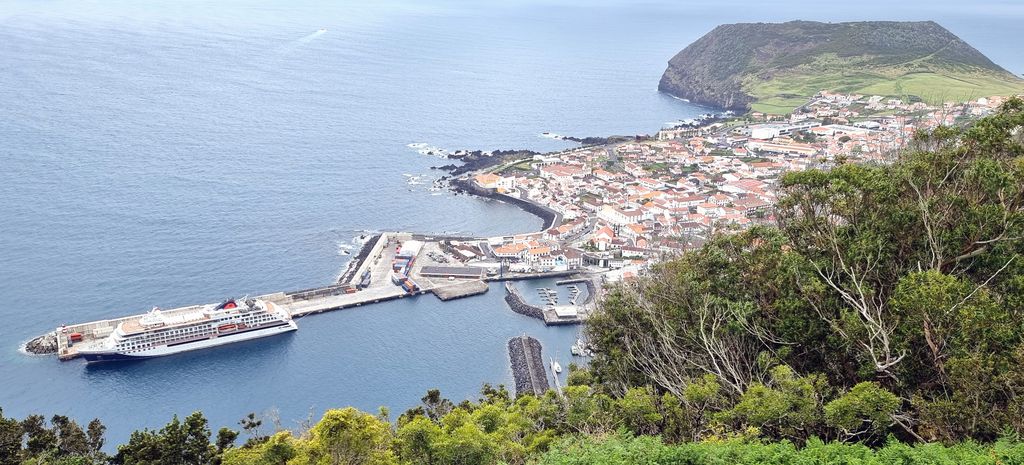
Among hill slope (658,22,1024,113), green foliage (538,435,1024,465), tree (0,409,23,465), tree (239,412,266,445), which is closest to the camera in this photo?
green foliage (538,435,1024,465)

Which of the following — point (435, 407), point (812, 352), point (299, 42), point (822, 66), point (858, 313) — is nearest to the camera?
point (858, 313)

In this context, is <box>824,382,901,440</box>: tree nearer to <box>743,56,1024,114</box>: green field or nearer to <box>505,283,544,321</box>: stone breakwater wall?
<box>505,283,544,321</box>: stone breakwater wall

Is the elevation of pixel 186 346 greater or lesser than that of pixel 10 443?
lesser

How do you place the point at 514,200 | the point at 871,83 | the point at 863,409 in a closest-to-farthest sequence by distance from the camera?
the point at 863,409 < the point at 514,200 < the point at 871,83

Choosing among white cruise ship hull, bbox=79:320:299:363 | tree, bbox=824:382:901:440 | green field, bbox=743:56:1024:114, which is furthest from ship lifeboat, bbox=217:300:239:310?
green field, bbox=743:56:1024:114

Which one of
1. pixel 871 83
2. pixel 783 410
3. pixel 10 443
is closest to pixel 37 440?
pixel 10 443

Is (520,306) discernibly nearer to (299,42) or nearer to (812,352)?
(812,352)
